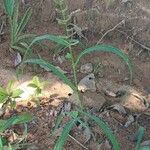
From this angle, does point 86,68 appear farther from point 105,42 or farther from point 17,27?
point 17,27

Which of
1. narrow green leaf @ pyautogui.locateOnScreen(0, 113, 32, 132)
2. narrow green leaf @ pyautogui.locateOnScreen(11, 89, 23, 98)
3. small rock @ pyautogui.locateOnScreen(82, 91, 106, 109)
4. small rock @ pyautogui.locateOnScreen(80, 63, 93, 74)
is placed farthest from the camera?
small rock @ pyautogui.locateOnScreen(80, 63, 93, 74)

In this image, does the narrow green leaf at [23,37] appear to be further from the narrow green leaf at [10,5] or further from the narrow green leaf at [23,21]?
the narrow green leaf at [10,5]

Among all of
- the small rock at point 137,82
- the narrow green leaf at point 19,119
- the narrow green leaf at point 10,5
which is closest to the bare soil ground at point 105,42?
the small rock at point 137,82

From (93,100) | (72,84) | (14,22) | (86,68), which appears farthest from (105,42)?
(72,84)

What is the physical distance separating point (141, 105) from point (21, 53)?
84 centimetres

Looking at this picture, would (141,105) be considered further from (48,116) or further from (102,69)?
(48,116)

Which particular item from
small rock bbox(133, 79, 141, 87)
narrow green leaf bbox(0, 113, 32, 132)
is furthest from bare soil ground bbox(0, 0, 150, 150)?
narrow green leaf bbox(0, 113, 32, 132)

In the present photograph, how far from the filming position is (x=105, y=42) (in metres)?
2.96

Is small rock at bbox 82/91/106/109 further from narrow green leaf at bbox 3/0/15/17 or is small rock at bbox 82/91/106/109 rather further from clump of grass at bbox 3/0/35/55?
narrow green leaf at bbox 3/0/15/17

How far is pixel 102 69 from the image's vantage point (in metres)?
2.81

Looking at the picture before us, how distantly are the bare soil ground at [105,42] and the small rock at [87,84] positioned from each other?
0.14 feet

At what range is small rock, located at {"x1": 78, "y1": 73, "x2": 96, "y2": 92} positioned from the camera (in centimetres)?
266

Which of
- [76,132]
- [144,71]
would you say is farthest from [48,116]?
[144,71]

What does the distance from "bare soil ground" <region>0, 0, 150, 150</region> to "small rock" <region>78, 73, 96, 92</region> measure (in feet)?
0.14
